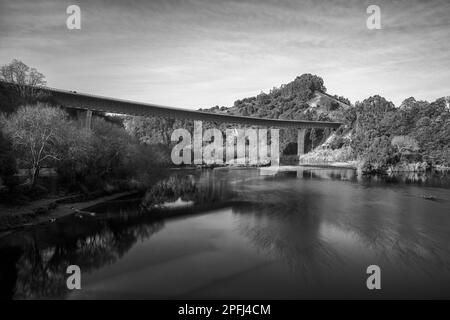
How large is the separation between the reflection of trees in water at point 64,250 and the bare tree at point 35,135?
10.1 m

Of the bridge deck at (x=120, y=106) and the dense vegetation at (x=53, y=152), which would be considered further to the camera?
the bridge deck at (x=120, y=106)

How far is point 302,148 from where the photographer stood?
140 meters

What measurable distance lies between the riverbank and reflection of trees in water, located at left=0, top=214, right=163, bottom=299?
6.08 feet

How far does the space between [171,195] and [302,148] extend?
105522 mm

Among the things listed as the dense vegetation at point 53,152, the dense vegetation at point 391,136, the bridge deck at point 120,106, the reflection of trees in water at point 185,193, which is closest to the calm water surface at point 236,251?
the reflection of trees in water at point 185,193

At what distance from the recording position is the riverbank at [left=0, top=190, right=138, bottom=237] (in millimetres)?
25577

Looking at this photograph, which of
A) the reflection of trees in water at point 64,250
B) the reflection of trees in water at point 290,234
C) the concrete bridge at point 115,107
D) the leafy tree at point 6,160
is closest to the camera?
the reflection of trees in water at point 64,250

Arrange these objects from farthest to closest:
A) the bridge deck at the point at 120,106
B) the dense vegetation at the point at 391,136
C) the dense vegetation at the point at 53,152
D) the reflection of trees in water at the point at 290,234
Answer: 1. the dense vegetation at the point at 391,136
2. the bridge deck at the point at 120,106
3. the dense vegetation at the point at 53,152
4. the reflection of trees in water at the point at 290,234

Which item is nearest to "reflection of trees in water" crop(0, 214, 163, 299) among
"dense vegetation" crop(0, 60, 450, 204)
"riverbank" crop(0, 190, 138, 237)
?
"riverbank" crop(0, 190, 138, 237)

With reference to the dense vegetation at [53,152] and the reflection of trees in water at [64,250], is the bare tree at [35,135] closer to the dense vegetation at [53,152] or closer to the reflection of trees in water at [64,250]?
the dense vegetation at [53,152]

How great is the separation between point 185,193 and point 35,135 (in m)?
21.6

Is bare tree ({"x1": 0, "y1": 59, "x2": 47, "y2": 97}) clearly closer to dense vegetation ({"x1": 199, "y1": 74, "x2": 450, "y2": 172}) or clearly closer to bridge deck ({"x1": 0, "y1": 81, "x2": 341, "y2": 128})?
bridge deck ({"x1": 0, "y1": 81, "x2": 341, "y2": 128})

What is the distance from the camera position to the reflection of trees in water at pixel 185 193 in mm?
40759
